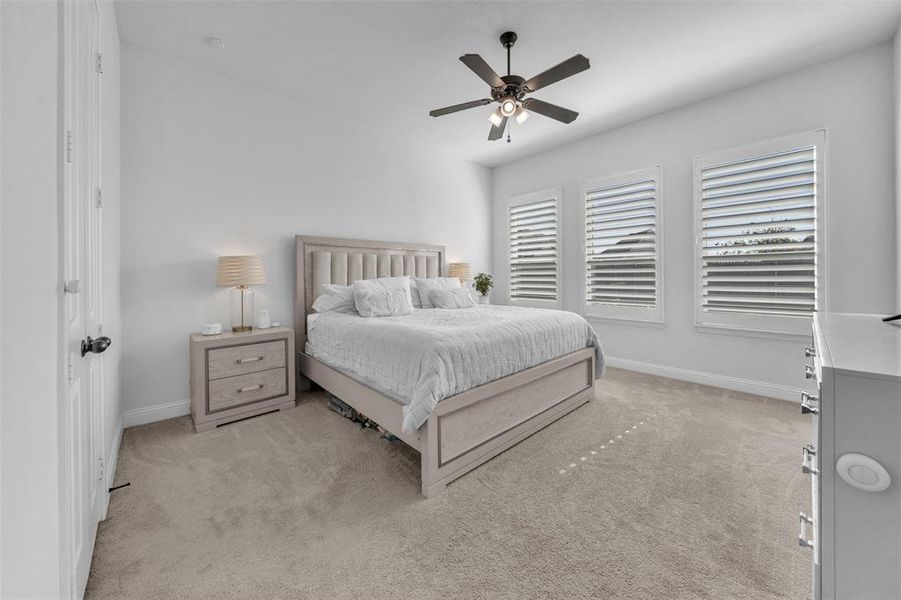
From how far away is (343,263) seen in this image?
3.87m

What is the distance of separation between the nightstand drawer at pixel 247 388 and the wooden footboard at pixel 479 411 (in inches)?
13.0

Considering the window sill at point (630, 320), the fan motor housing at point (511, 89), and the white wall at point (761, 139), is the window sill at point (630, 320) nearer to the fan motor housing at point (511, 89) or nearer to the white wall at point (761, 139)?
the white wall at point (761, 139)

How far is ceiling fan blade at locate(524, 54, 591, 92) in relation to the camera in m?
2.17

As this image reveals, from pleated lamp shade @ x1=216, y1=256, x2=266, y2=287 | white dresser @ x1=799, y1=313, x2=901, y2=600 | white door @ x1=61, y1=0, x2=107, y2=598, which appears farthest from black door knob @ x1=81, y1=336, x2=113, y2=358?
white dresser @ x1=799, y1=313, x2=901, y2=600

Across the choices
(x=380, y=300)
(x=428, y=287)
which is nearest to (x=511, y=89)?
(x=380, y=300)

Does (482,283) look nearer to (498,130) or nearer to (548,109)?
(498,130)

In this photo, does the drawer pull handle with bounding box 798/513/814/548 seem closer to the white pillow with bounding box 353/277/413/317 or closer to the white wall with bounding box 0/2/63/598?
the white wall with bounding box 0/2/63/598

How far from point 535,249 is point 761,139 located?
2.67 m

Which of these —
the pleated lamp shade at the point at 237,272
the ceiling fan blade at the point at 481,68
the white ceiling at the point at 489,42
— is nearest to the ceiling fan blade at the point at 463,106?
the ceiling fan blade at the point at 481,68

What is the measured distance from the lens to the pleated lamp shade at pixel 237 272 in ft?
9.66

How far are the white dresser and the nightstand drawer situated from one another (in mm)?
3216

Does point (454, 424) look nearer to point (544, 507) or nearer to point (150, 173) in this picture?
point (544, 507)

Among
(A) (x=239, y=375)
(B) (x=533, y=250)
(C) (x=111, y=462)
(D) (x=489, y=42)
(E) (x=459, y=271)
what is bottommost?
(C) (x=111, y=462)

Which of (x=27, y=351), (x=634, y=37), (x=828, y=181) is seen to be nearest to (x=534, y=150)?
A: (x=634, y=37)
